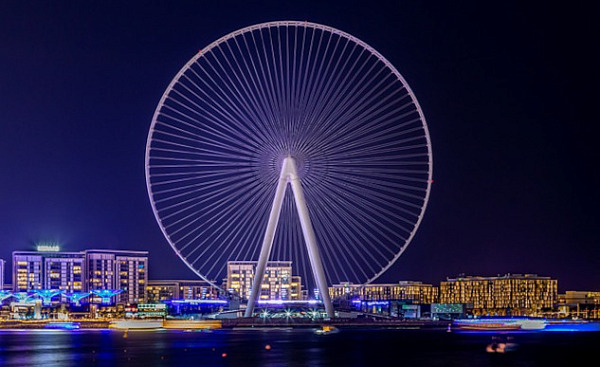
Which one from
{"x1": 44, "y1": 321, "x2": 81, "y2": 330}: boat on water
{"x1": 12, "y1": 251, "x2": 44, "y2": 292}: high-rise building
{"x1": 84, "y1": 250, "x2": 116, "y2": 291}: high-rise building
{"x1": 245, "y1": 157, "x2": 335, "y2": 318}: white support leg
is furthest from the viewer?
{"x1": 84, "y1": 250, "x2": 116, "y2": 291}: high-rise building

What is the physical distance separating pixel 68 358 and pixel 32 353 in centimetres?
683

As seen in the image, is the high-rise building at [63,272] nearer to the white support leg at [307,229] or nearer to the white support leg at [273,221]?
the white support leg at [273,221]

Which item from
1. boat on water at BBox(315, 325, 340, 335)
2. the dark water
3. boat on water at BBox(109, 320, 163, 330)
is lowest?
boat on water at BBox(109, 320, 163, 330)

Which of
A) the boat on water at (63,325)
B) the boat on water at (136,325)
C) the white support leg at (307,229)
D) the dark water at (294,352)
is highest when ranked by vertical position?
the white support leg at (307,229)

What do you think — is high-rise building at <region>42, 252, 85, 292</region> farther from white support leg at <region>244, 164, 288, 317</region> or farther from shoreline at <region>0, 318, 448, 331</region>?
white support leg at <region>244, 164, 288, 317</region>

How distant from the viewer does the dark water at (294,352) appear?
65.0 meters

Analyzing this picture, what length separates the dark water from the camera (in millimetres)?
65000

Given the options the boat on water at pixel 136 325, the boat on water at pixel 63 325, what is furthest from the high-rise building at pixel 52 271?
the boat on water at pixel 136 325

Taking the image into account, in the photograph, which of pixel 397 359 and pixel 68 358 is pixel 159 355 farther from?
pixel 397 359

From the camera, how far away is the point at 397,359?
221ft

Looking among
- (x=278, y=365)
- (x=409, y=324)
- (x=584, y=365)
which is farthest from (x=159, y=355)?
(x=409, y=324)

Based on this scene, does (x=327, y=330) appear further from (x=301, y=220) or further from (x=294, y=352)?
(x=294, y=352)

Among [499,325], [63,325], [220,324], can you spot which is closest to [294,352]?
[220,324]

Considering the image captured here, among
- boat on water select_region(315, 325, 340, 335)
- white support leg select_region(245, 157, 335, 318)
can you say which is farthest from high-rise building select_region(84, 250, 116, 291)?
white support leg select_region(245, 157, 335, 318)
